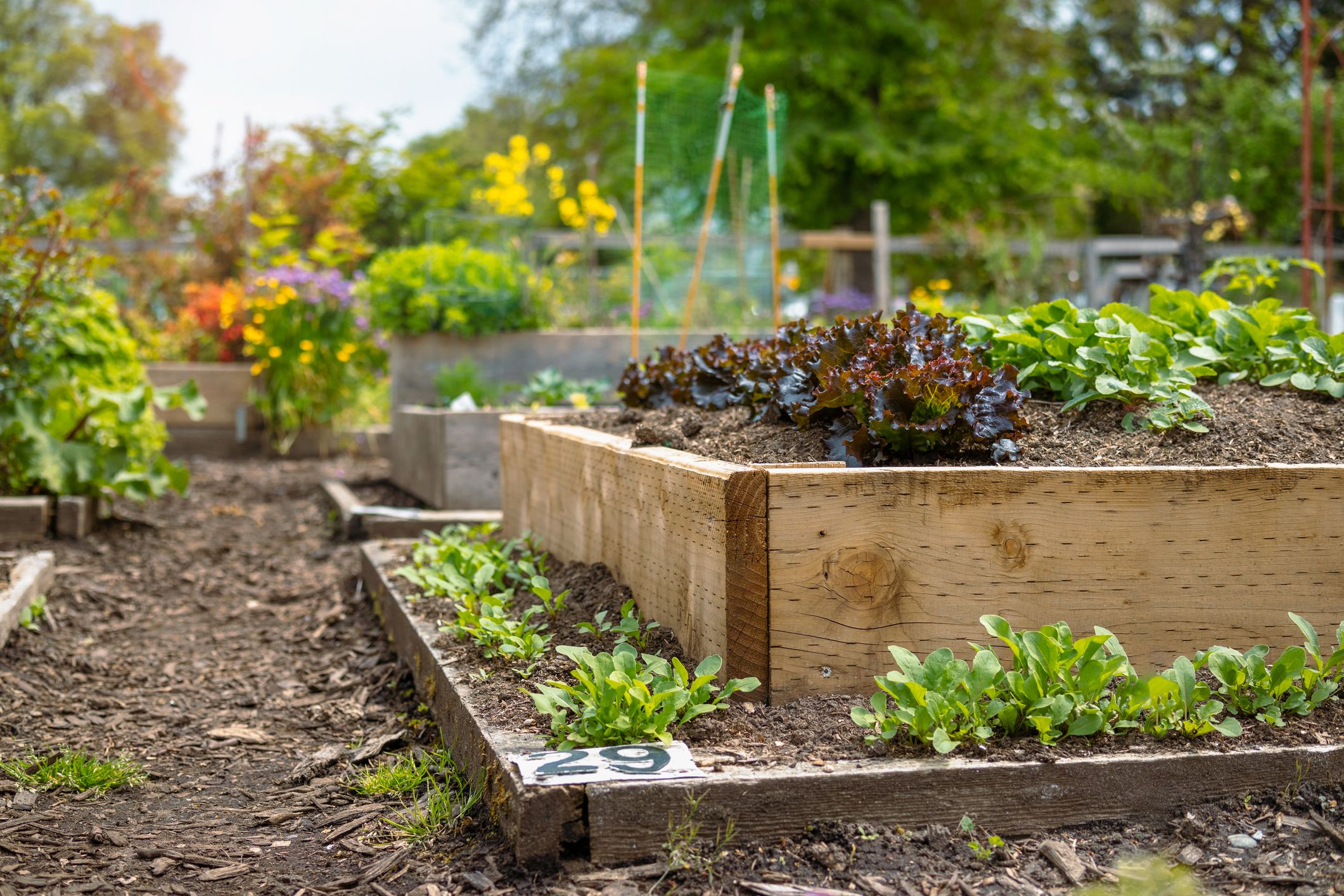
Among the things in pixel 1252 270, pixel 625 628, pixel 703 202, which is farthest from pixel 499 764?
pixel 703 202

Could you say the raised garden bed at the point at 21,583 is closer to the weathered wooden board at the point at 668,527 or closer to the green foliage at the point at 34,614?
the green foliage at the point at 34,614

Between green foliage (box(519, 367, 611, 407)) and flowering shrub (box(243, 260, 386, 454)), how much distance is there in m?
2.63

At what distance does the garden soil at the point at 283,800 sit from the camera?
5.98 ft

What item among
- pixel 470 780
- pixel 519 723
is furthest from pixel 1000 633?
pixel 470 780

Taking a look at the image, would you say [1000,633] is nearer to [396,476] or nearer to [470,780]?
[470,780]

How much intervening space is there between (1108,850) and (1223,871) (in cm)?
18

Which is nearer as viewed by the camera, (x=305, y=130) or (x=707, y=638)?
(x=707, y=638)

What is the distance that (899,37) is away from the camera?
49.8 ft

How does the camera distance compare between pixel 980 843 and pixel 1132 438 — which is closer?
pixel 980 843

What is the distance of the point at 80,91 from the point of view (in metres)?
29.8

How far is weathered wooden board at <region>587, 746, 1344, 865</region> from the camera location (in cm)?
186

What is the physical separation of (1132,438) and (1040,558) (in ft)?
1.91

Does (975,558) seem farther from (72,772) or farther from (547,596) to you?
(72,772)

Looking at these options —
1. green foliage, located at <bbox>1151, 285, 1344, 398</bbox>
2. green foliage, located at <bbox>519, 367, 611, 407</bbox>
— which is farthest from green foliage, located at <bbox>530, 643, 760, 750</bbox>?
green foliage, located at <bbox>519, 367, 611, 407</bbox>
